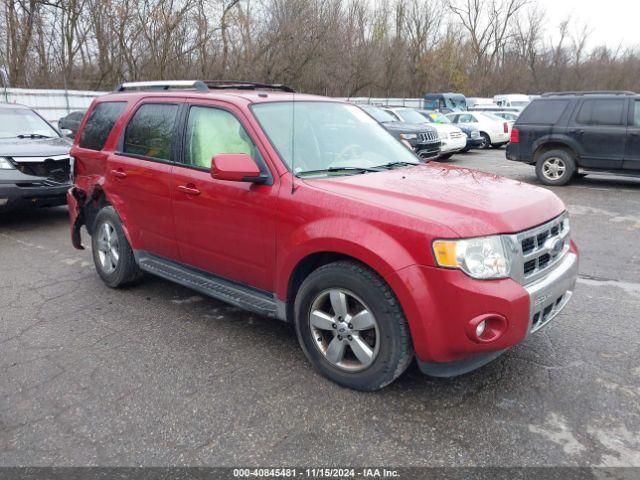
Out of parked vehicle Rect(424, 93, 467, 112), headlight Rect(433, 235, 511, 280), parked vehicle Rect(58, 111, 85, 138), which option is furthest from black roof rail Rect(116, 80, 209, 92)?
parked vehicle Rect(424, 93, 467, 112)

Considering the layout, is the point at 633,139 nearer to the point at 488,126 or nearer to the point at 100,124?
the point at 100,124

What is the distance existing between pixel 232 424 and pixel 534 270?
6.24ft

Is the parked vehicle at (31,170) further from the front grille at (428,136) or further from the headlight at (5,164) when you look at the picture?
the front grille at (428,136)

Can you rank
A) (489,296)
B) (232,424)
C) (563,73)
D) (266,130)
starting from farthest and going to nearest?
(563,73), (266,130), (232,424), (489,296)

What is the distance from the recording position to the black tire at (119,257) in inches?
186

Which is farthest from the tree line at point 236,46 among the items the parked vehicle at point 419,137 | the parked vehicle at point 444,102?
the parked vehicle at point 419,137

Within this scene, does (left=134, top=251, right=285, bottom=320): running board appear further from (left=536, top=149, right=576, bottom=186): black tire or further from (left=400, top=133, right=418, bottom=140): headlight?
(left=400, top=133, right=418, bottom=140): headlight

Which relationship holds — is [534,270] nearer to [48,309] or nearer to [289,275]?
[289,275]

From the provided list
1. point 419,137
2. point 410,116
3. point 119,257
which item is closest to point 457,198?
point 119,257

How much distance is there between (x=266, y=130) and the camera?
3.58 metres

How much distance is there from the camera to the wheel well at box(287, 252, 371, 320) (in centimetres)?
321

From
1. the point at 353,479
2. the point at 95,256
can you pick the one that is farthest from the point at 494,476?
the point at 95,256

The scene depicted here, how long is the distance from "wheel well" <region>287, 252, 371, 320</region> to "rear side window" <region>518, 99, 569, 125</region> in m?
9.46

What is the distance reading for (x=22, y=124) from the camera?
8.44m
